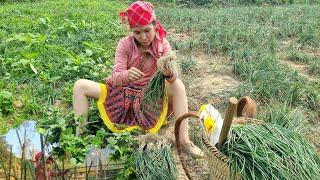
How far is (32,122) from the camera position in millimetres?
3863

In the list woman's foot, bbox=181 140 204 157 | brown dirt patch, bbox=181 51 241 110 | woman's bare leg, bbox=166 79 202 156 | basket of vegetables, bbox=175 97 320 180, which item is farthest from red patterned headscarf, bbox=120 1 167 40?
brown dirt patch, bbox=181 51 241 110

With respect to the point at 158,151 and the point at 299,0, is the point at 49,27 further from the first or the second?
the point at 299,0

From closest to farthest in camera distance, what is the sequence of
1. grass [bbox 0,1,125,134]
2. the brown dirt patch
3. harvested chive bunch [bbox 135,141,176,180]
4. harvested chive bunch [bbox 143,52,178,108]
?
harvested chive bunch [bbox 135,141,176,180] < harvested chive bunch [bbox 143,52,178,108] < grass [bbox 0,1,125,134] < the brown dirt patch

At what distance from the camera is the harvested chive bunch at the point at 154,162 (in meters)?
2.93

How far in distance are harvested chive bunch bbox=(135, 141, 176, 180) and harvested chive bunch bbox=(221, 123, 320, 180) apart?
0.37 m

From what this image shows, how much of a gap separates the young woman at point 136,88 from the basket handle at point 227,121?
2.75 ft

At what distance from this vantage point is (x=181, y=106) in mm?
3689

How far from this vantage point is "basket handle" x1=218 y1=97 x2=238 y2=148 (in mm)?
2596

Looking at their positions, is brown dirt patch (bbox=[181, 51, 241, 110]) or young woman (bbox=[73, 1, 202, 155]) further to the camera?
brown dirt patch (bbox=[181, 51, 241, 110])

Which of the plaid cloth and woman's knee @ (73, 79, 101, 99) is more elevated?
woman's knee @ (73, 79, 101, 99)

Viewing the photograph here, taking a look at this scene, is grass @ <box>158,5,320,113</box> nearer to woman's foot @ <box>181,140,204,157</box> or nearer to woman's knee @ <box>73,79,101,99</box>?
woman's foot @ <box>181,140,204,157</box>

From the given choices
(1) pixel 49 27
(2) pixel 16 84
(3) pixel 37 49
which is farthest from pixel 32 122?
(1) pixel 49 27

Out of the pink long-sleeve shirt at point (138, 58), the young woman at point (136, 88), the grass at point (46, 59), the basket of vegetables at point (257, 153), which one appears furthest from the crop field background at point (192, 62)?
the basket of vegetables at point (257, 153)

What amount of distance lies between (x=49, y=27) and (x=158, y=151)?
14.9 ft
